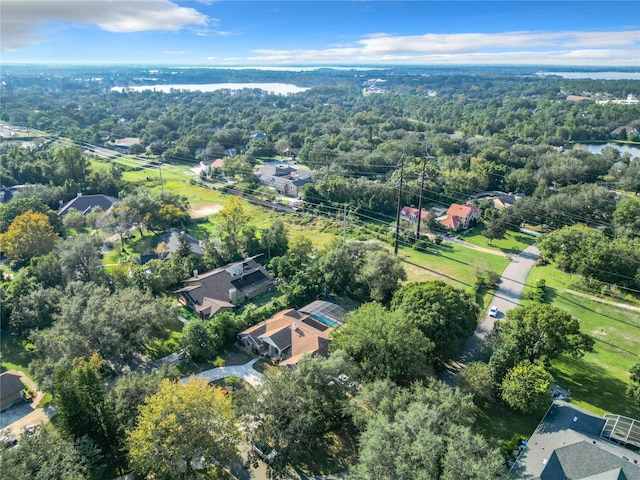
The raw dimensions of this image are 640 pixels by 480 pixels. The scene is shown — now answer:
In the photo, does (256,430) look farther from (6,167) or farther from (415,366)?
(6,167)

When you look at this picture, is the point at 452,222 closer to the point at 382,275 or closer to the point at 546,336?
the point at 382,275

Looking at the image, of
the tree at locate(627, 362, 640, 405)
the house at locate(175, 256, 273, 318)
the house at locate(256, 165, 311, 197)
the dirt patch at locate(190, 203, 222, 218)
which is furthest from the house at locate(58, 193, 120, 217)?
the tree at locate(627, 362, 640, 405)

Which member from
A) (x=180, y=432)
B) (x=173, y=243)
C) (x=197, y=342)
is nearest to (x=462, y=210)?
(x=173, y=243)

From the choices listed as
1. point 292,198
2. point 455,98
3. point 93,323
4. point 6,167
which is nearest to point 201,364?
point 93,323

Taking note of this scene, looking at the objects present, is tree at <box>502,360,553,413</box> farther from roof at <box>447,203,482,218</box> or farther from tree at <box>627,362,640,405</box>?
roof at <box>447,203,482,218</box>

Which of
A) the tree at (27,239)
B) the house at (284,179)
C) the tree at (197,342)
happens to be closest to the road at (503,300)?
the tree at (197,342)

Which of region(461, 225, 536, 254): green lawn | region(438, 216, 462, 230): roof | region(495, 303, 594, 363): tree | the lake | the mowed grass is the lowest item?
region(461, 225, 536, 254): green lawn
